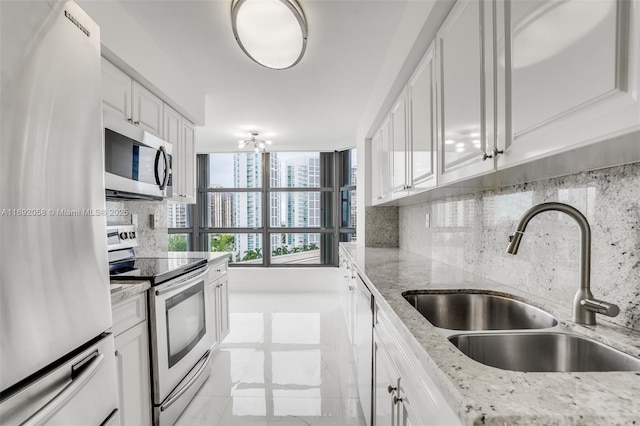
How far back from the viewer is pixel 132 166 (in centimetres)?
194

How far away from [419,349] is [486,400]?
24cm

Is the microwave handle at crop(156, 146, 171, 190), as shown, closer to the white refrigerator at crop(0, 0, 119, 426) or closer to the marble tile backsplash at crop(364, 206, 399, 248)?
the white refrigerator at crop(0, 0, 119, 426)

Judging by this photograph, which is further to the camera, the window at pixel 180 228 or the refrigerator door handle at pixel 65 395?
the window at pixel 180 228

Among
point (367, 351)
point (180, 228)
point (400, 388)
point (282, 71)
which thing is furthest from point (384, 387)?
point (180, 228)

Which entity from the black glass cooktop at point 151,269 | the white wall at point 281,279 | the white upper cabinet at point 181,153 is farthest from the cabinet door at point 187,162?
the white wall at point 281,279

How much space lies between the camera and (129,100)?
2098 millimetres

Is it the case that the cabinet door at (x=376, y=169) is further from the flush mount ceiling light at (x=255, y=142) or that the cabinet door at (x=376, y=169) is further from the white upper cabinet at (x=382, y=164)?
the flush mount ceiling light at (x=255, y=142)

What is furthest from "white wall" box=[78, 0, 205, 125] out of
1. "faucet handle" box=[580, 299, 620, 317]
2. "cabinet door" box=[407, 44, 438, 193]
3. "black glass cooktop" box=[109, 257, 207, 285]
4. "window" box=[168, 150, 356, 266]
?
"window" box=[168, 150, 356, 266]

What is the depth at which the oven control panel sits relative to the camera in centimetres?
198

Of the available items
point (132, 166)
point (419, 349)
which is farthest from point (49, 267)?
point (132, 166)

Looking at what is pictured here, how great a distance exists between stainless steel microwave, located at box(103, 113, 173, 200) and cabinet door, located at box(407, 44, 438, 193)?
1.72 m

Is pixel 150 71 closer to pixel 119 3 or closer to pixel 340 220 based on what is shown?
pixel 119 3

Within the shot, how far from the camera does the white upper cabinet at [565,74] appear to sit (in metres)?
0.59

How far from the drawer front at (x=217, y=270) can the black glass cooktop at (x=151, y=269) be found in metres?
0.26
